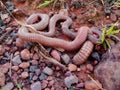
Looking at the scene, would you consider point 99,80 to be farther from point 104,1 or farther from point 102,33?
point 104,1

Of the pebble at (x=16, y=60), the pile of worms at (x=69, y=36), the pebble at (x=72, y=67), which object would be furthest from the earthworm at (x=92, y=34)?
the pebble at (x=16, y=60)

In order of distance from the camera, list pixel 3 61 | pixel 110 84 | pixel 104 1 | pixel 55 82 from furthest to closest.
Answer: pixel 104 1 < pixel 3 61 < pixel 55 82 < pixel 110 84

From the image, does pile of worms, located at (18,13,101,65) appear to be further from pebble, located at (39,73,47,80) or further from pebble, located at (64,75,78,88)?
pebble, located at (39,73,47,80)

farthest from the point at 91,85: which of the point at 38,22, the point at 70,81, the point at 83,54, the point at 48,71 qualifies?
the point at 38,22

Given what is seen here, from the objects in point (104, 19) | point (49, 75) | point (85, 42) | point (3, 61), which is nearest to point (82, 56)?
point (85, 42)

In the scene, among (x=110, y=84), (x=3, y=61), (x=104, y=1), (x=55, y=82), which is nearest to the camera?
(x=110, y=84)

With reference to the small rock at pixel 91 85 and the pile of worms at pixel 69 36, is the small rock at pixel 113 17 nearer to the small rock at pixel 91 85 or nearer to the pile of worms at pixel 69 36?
the pile of worms at pixel 69 36

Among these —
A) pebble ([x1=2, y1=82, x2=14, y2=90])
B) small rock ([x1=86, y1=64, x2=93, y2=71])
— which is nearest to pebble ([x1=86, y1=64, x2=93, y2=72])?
small rock ([x1=86, y1=64, x2=93, y2=71])
